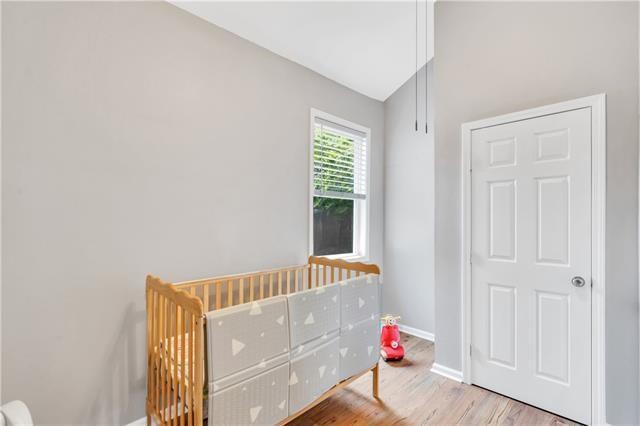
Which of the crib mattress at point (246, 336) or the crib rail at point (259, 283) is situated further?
the crib rail at point (259, 283)

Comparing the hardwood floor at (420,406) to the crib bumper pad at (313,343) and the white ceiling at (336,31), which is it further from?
the white ceiling at (336,31)

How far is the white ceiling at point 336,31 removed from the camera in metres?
2.07

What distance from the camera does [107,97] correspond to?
1649 millimetres

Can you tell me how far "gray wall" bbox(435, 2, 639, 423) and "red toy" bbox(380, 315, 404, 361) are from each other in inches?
13.3

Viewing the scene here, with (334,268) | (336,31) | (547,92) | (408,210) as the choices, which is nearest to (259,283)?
(334,268)

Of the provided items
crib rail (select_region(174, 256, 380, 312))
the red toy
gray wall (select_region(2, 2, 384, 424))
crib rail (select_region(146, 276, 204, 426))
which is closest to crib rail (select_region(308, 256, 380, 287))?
crib rail (select_region(174, 256, 380, 312))

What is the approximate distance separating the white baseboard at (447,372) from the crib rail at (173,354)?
187cm

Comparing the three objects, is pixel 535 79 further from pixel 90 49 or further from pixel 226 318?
pixel 90 49

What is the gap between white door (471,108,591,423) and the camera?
188 cm

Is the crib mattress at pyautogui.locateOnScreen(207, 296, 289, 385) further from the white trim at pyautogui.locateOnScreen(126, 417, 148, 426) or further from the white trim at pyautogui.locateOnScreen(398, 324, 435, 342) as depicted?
the white trim at pyautogui.locateOnScreen(398, 324, 435, 342)

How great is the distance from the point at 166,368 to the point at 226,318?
1.78 ft

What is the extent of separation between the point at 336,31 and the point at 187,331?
2.36 metres

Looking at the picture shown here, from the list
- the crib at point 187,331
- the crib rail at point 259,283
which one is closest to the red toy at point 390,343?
the crib at point 187,331

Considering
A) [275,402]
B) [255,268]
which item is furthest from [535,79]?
[275,402]
